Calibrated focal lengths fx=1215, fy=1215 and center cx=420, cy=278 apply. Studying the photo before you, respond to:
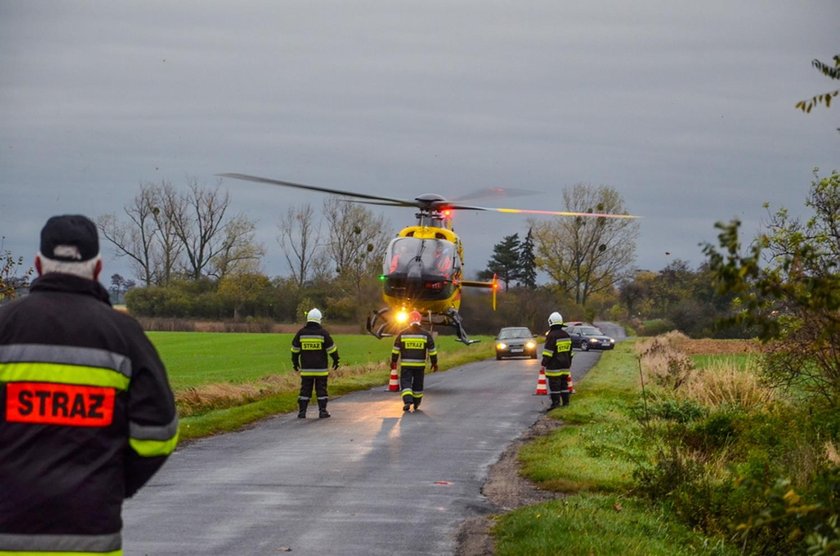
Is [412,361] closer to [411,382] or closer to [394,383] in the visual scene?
[411,382]

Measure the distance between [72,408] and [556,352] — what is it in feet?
62.7

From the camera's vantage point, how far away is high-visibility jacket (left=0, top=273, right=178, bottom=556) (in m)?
4.85

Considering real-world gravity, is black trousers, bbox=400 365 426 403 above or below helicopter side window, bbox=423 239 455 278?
below

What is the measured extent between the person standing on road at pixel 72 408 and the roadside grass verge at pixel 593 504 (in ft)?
16.9

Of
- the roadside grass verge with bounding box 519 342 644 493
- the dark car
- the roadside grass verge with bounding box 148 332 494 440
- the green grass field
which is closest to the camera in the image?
the roadside grass verge with bounding box 519 342 644 493

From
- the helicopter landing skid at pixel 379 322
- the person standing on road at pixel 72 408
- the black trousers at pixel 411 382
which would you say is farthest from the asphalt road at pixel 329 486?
the helicopter landing skid at pixel 379 322

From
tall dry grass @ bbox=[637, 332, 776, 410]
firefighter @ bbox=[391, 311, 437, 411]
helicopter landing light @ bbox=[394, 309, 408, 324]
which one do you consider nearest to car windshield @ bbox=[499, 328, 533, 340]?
helicopter landing light @ bbox=[394, 309, 408, 324]

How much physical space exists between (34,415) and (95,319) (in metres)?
0.46

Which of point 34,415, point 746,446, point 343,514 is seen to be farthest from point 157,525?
point 746,446

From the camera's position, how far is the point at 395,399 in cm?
2677

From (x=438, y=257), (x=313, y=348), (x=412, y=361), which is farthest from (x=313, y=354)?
(x=438, y=257)

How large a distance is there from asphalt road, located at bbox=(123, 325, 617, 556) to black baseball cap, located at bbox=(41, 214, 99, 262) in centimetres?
496

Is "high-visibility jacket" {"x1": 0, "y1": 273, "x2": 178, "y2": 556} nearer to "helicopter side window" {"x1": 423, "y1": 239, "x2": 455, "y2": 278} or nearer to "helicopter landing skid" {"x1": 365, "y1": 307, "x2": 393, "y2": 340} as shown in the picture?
"helicopter side window" {"x1": 423, "y1": 239, "x2": 455, "y2": 278}

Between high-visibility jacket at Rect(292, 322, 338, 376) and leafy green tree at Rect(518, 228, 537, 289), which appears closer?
high-visibility jacket at Rect(292, 322, 338, 376)
